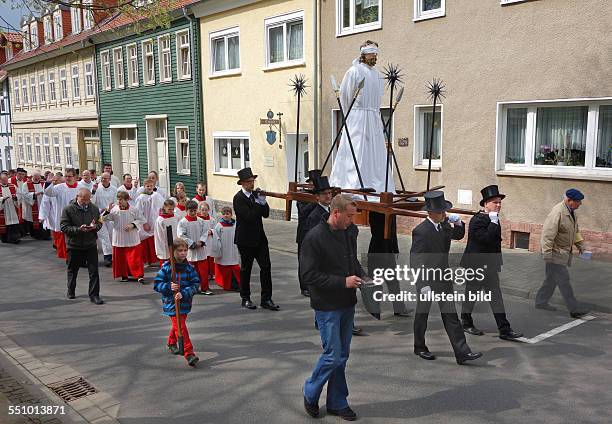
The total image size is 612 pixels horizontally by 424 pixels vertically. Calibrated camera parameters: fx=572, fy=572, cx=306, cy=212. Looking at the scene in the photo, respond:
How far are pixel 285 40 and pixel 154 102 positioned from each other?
336 inches

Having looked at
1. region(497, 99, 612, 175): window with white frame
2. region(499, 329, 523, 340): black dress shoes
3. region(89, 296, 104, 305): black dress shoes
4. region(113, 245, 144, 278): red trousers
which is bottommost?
region(89, 296, 104, 305): black dress shoes

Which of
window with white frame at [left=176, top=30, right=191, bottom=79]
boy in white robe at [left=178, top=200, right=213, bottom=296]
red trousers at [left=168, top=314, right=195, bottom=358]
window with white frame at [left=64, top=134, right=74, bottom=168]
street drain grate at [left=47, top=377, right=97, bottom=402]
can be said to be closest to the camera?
street drain grate at [left=47, top=377, right=97, bottom=402]

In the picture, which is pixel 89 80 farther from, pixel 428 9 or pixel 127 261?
pixel 127 261

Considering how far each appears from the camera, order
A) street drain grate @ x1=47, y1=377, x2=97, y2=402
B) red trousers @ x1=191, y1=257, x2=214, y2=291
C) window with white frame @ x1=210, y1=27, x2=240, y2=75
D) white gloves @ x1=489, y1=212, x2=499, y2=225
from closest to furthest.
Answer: street drain grate @ x1=47, y1=377, x2=97, y2=402, white gloves @ x1=489, y1=212, x2=499, y2=225, red trousers @ x1=191, y1=257, x2=214, y2=291, window with white frame @ x1=210, y1=27, x2=240, y2=75

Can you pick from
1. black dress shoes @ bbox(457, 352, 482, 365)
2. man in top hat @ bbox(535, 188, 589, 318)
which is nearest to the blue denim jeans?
black dress shoes @ bbox(457, 352, 482, 365)

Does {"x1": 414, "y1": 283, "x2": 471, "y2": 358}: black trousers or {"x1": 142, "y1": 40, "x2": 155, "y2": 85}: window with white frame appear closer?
{"x1": 414, "y1": 283, "x2": 471, "y2": 358}: black trousers

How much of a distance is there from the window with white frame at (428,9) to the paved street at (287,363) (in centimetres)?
671

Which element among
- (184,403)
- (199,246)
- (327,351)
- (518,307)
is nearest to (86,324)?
(199,246)

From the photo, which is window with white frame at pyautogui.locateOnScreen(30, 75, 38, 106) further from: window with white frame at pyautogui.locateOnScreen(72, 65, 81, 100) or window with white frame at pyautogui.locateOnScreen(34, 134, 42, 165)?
window with white frame at pyautogui.locateOnScreen(72, 65, 81, 100)

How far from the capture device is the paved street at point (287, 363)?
16.5ft

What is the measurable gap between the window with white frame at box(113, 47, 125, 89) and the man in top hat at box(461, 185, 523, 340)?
21.9 meters

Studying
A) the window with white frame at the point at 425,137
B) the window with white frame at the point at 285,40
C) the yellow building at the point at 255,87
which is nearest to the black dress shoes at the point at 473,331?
the window with white frame at the point at 425,137

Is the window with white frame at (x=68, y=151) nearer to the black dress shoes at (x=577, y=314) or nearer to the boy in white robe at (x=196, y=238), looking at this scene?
the boy in white robe at (x=196, y=238)

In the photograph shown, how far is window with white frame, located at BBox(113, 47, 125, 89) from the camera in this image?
25.4 m
